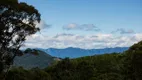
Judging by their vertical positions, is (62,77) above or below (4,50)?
below

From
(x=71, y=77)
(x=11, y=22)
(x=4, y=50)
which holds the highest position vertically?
(x=11, y=22)

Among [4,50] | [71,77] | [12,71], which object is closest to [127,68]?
[71,77]

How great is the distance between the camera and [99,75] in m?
74.5

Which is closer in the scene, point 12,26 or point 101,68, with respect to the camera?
point 12,26

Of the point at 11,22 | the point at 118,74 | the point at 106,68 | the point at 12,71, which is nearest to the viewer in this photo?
the point at 11,22

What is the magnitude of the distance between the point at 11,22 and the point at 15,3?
2.72 m

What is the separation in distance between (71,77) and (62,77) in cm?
187

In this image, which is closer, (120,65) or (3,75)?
(3,75)

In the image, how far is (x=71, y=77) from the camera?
73.1m

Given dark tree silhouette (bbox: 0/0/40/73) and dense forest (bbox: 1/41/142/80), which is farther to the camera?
dense forest (bbox: 1/41/142/80)

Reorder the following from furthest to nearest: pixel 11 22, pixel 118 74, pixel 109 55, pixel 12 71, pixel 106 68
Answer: pixel 109 55 → pixel 106 68 → pixel 118 74 → pixel 12 71 → pixel 11 22

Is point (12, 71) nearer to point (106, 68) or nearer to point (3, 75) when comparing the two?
point (3, 75)

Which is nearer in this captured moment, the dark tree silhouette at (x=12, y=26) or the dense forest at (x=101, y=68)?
the dark tree silhouette at (x=12, y=26)

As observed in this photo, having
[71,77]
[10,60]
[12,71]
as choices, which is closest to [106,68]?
[71,77]
